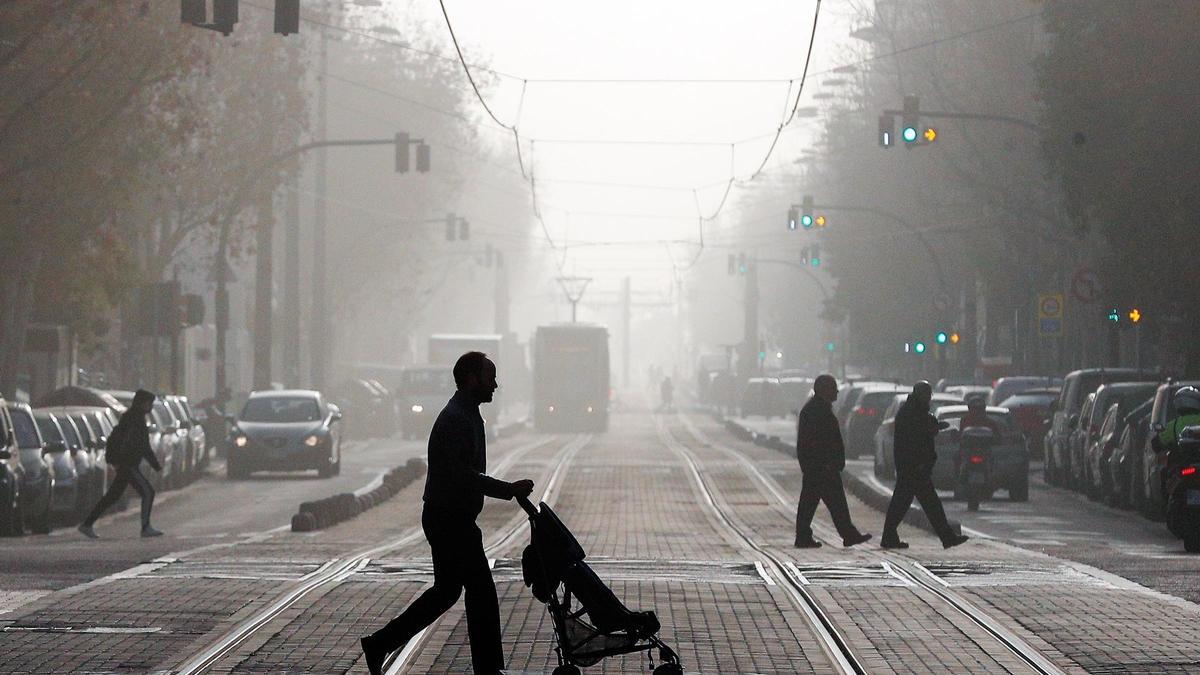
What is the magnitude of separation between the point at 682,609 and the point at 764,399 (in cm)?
7555

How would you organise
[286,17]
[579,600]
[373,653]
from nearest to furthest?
1. [579,600]
2. [373,653]
3. [286,17]

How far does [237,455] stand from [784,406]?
159 feet

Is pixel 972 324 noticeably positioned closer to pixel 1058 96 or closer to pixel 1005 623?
pixel 1058 96

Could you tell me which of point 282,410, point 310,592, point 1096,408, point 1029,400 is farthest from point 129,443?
point 1029,400

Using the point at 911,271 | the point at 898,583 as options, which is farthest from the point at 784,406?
the point at 898,583

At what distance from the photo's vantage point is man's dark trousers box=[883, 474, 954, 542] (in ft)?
69.3

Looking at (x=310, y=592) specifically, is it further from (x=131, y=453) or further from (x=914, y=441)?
(x=131, y=453)

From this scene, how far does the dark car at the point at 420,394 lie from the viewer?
66.2 metres

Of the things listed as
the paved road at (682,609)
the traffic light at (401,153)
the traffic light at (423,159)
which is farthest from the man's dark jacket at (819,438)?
the traffic light at (401,153)

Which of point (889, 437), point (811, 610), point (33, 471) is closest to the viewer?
point (811, 610)

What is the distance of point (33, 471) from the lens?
80.7ft

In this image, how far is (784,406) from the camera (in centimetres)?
8619

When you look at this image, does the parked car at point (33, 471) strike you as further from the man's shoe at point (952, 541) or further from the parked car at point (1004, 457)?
the parked car at point (1004, 457)

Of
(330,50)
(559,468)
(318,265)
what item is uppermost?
(330,50)
